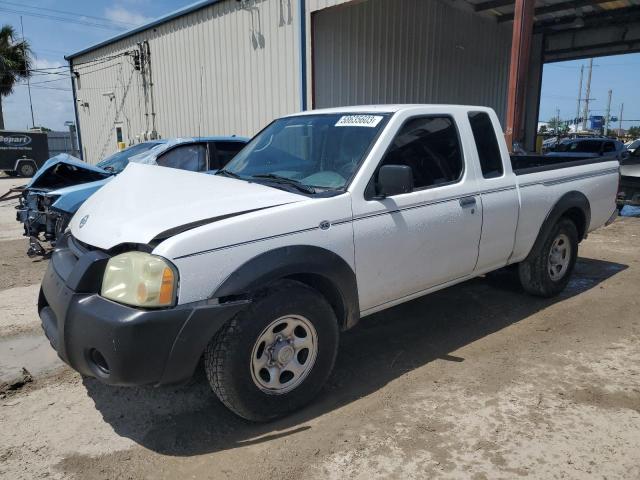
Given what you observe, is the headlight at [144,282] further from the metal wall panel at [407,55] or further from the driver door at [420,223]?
the metal wall panel at [407,55]

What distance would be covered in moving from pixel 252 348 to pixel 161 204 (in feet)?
3.34

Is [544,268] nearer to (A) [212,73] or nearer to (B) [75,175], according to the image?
(B) [75,175]

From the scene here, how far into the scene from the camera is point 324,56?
11.3 metres

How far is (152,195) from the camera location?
320 centimetres

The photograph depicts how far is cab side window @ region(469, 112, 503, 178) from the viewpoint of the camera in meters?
4.29

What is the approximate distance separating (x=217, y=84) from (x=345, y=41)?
399cm

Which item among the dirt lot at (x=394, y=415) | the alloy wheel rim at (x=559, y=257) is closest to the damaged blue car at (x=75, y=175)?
the dirt lot at (x=394, y=415)

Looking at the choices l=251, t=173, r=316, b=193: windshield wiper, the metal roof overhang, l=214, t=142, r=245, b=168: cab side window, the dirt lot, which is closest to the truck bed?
the dirt lot

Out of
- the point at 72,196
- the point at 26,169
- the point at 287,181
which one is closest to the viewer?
the point at 287,181

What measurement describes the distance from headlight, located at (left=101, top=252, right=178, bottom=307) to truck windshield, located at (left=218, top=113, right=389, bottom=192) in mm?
1191

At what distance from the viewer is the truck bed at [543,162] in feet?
15.8

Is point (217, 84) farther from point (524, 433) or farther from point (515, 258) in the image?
point (524, 433)

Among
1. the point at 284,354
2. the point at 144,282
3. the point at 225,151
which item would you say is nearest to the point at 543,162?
the point at 284,354

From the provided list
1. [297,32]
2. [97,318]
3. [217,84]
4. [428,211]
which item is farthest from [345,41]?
[97,318]
